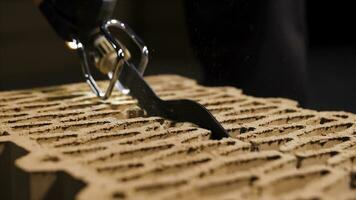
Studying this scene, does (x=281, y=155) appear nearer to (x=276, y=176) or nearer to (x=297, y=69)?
(x=276, y=176)

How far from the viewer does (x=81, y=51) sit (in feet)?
3.87

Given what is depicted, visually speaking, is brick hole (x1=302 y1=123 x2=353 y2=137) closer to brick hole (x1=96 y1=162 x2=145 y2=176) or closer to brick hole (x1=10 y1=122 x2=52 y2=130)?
brick hole (x1=96 y1=162 x2=145 y2=176)

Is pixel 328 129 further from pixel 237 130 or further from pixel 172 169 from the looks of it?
pixel 172 169

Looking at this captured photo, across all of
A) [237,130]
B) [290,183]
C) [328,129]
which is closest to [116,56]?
[237,130]

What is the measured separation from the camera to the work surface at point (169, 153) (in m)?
0.71

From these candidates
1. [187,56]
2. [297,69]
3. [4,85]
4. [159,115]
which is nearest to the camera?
[159,115]

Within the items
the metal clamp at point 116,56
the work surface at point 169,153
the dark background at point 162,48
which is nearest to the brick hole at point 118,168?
the work surface at point 169,153

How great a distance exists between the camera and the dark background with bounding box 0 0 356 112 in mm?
2652

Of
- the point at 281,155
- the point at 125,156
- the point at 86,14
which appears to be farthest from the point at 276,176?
the point at 86,14

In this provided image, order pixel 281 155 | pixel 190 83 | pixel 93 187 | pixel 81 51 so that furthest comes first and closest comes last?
pixel 190 83
pixel 81 51
pixel 281 155
pixel 93 187

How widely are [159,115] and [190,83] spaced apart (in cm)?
35

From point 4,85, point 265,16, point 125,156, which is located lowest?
point 4,85

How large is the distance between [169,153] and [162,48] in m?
2.84

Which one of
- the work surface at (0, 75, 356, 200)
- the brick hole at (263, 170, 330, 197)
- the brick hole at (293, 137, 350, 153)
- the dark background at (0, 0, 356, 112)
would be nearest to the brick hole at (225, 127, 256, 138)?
the work surface at (0, 75, 356, 200)
